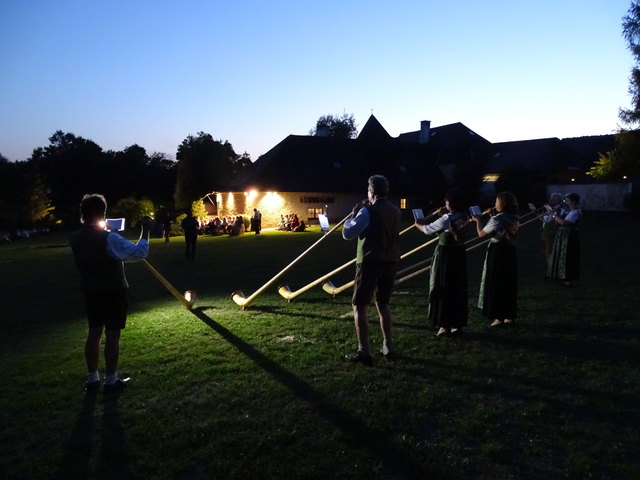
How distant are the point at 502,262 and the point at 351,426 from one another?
3617 mm

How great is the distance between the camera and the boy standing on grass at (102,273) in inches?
169

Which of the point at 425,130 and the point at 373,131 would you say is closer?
the point at 425,130

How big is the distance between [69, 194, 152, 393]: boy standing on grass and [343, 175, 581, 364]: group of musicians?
2.21 m

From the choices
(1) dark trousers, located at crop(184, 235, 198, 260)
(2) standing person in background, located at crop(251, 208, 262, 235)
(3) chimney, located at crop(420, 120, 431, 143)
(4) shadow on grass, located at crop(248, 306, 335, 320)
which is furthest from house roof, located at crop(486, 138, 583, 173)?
(4) shadow on grass, located at crop(248, 306, 335, 320)

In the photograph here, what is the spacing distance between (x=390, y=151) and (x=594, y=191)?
49.8ft

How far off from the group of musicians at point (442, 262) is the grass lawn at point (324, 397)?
281 millimetres

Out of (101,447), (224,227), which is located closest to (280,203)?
(224,227)

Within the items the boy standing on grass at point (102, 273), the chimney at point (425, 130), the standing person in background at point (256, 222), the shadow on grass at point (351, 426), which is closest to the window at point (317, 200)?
the standing person in background at point (256, 222)

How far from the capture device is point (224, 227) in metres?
27.9

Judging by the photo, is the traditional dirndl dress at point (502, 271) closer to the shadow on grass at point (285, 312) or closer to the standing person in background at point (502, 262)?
the standing person in background at point (502, 262)

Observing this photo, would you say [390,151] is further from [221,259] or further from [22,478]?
[22,478]

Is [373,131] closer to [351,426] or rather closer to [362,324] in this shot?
[362,324]

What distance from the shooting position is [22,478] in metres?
3.10

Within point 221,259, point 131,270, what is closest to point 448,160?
point 221,259
